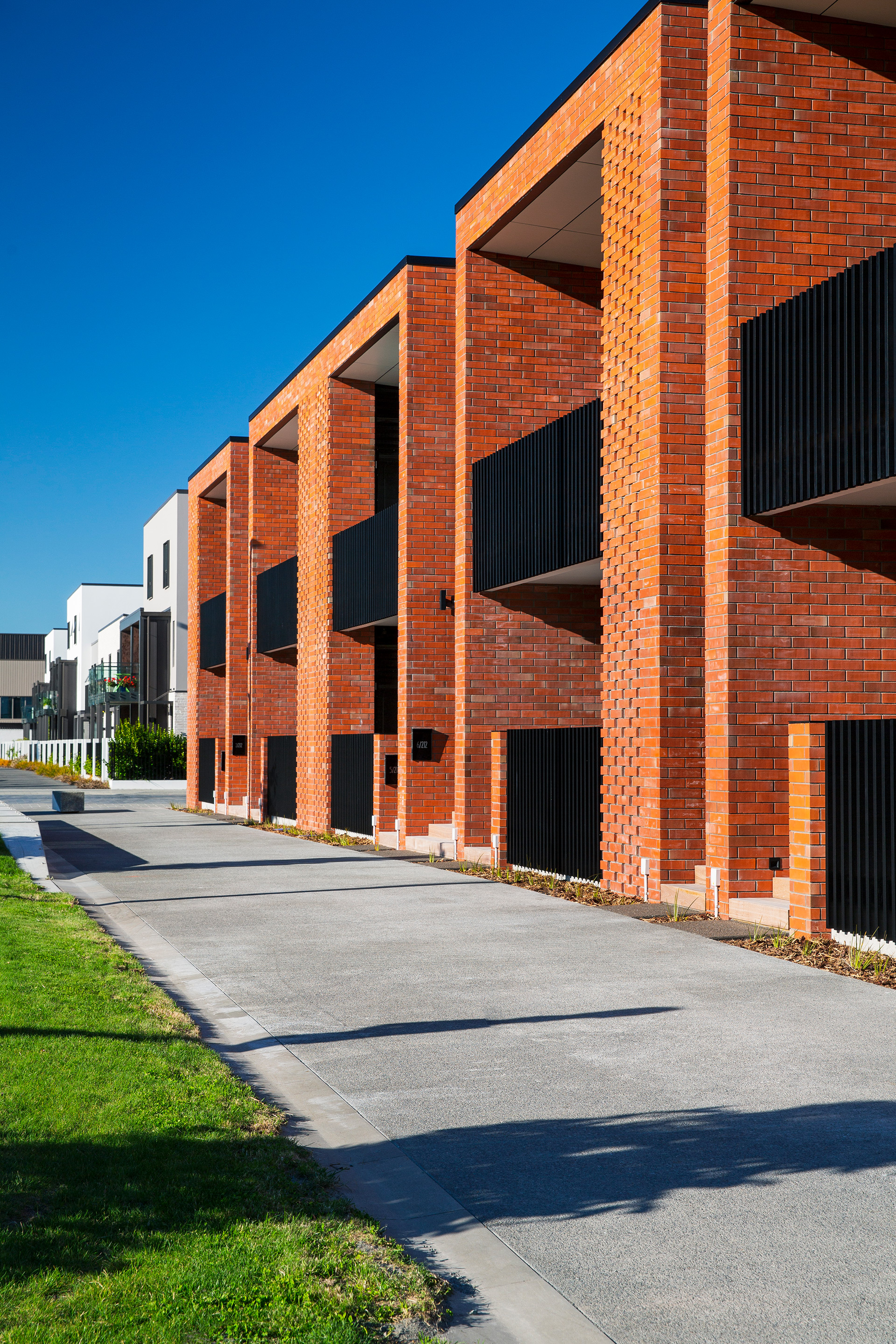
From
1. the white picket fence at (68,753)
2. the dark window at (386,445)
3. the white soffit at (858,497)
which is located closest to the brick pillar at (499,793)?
the white soffit at (858,497)

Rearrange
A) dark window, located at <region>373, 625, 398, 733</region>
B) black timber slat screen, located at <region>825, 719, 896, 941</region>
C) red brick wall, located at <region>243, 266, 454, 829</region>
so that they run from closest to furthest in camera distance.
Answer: black timber slat screen, located at <region>825, 719, 896, 941</region>, red brick wall, located at <region>243, 266, 454, 829</region>, dark window, located at <region>373, 625, 398, 733</region>

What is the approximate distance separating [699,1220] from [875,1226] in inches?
23.4

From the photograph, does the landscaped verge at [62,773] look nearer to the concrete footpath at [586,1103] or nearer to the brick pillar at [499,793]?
the brick pillar at [499,793]

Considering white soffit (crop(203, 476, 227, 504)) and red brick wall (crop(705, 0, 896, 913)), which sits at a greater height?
white soffit (crop(203, 476, 227, 504))

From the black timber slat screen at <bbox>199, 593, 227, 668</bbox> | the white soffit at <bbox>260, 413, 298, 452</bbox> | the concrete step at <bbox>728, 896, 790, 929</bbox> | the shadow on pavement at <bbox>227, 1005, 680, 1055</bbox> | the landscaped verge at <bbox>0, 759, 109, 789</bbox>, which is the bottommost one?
the landscaped verge at <bbox>0, 759, 109, 789</bbox>

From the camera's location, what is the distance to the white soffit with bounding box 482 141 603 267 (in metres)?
15.6

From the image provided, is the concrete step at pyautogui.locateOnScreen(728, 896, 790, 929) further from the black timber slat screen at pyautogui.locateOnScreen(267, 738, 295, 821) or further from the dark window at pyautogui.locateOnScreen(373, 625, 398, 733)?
the black timber slat screen at pyautogui.locateOnScreen(267, 738, 295, 821)

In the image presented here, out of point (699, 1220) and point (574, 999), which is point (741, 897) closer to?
point (574, 999)

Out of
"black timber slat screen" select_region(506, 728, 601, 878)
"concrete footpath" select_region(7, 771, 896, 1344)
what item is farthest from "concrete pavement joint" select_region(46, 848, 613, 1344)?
"black timber slat screen" select_region(506, 728, 601, 878)

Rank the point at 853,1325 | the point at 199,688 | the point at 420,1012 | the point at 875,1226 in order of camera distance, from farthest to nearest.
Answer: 1. the point at 199,688
2. the point at 420,1012
3. the point at 875,1226
4. the point at 853,1325

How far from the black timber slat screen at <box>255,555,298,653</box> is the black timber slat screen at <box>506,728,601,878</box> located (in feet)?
38.5

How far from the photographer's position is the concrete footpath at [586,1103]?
383cm

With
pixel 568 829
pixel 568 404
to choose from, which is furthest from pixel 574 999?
pixel 568 404

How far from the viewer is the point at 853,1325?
3561mm
